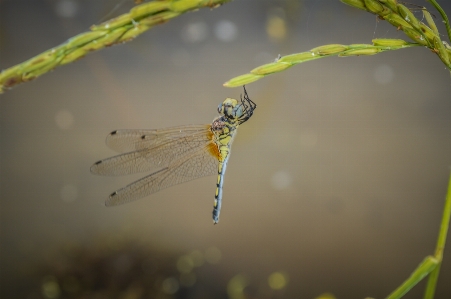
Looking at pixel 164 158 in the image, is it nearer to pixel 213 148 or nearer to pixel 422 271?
pixel 213 148

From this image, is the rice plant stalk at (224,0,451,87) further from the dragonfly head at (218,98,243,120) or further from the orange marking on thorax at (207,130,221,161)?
the orange marking on thorax at (207,130,221,161)

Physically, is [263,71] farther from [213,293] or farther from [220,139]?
[213,293]

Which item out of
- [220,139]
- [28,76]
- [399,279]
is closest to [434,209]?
[399,279]

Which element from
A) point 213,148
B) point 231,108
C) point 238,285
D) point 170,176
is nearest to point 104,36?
point 231,108

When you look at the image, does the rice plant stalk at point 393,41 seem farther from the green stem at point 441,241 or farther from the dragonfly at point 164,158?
the dragonfly at point 164,158

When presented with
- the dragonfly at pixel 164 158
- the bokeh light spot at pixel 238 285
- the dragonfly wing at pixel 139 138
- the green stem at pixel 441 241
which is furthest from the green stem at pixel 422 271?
the bokeh light spot at pixel 238 285

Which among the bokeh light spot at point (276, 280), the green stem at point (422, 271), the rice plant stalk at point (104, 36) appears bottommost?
the green stem at point (422, 271)
